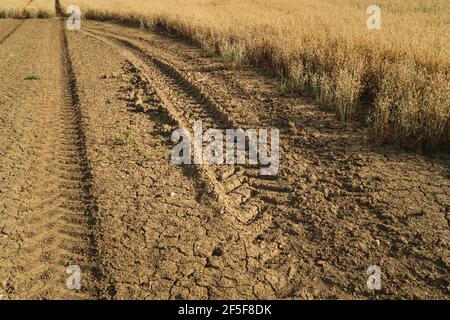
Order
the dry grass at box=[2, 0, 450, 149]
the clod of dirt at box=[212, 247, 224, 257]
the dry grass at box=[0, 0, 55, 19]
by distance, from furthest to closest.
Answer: the dry grass at box=[0, 0, 55, 19]
the dry grass at box=[2, 0, 450, 149]
the clod of dirt at box=[212, 247, 224, 257]

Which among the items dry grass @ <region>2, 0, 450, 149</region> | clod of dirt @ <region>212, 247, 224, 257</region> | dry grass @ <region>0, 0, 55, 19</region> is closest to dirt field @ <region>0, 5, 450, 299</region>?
clod of dirt @ <region>212, 247, 224, 257</region>

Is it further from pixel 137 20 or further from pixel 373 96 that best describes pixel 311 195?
pixel 137 20

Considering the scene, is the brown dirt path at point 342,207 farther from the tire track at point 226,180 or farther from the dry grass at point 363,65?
the dry grass at point 363,65

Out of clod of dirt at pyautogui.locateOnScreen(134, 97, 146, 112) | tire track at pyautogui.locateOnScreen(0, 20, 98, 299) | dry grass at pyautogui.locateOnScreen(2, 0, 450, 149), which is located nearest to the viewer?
tire track at pyautogui.locateOnScreen(0, 20, 98, 299)

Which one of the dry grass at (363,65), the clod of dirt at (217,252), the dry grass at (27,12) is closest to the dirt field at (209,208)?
the clod of dirt at (217,252)

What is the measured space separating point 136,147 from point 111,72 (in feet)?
14.0

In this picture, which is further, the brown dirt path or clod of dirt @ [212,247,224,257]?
clod of dirt @ [212,247,224,257]

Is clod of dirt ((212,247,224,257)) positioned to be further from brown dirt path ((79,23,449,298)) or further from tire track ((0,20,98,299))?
tire track ((0,20,98,299))

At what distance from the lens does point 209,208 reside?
4.08m

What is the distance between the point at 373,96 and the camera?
21.3 feet

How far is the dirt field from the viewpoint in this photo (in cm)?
319

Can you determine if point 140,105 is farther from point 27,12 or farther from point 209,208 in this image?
point 27,12

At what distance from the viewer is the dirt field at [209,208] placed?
→ 3.19 metres

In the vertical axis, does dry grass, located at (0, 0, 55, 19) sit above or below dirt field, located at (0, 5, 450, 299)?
above
